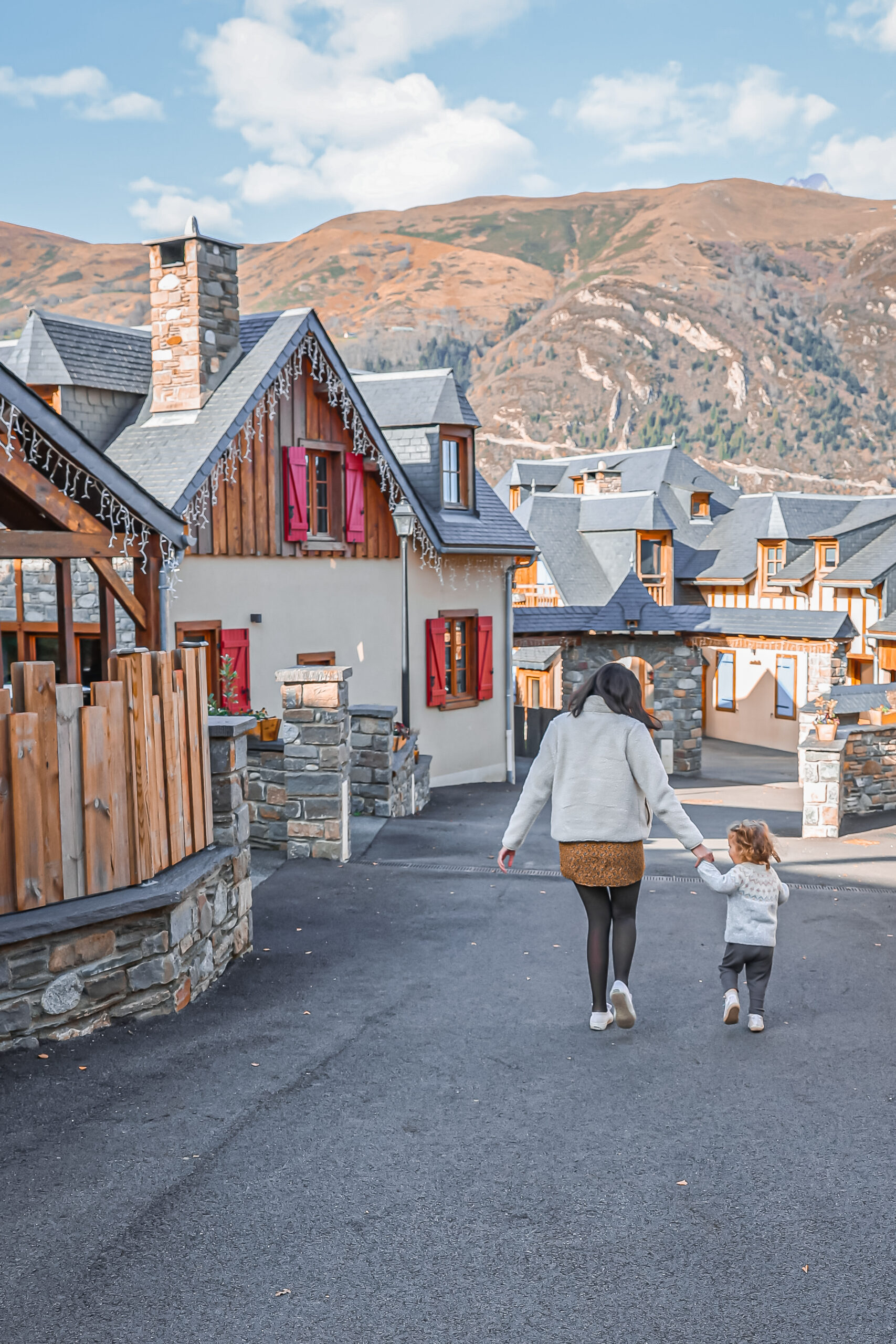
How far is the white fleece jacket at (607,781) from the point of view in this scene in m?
4.84

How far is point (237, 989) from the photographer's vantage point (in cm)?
575

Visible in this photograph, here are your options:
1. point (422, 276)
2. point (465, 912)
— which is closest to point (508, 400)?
point (422, 276)

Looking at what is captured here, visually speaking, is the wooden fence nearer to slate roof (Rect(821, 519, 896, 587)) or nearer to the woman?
the woman

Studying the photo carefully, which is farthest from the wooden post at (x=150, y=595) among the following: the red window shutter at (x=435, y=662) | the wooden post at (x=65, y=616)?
the red window shutter at (x=435, y=662)

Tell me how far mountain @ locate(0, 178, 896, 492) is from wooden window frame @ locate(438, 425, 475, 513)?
80139 millimetres

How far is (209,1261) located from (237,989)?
254 centimetres

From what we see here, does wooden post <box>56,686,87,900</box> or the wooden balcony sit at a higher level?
the wooden balcony

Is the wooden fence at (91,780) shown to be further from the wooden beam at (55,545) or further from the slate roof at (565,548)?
the slate roof at (565,548)

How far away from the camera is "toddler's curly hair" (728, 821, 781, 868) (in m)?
5.24

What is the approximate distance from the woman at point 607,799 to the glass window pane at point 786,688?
83.1 feet

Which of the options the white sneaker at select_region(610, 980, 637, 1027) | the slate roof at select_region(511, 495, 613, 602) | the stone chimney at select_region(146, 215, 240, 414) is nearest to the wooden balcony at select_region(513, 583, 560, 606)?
the slate roof at select_region(511, 495, 613, 602)

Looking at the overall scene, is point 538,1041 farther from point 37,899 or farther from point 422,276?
point 422,276

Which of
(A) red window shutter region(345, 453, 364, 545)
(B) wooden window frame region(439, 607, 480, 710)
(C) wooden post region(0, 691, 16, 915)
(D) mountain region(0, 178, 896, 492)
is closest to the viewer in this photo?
(C) wooden post region(0, 691, 16, 915)

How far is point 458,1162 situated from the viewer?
12.7 ft
